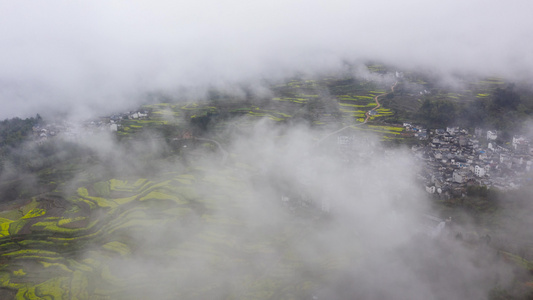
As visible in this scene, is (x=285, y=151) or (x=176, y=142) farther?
(x=176, y=142)

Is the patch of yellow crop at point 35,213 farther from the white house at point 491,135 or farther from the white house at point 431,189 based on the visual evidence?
the white house at point 491,135

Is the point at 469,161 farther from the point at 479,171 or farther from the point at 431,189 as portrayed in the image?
the point at 431,189

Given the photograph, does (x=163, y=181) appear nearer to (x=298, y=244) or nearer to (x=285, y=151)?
(x=285, y=151)

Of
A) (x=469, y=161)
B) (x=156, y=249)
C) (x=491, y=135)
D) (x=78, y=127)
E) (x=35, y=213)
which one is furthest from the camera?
(x=78, y=127)

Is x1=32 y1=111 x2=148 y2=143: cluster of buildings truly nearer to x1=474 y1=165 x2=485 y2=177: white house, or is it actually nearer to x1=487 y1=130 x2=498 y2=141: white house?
x1=474 y1=165 x2=485 y2=177: white house

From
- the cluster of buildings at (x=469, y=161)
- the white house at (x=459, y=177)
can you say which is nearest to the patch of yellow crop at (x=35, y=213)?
the cluster of buildings at (x=469, y=161)

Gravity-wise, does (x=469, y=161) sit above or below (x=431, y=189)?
below

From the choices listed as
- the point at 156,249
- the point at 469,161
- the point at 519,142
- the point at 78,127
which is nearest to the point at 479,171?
the point at 469,161

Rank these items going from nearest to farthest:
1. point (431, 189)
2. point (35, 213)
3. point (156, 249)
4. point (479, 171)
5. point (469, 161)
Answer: point (156, 249)
point (431, 189)
point (35, 213)
point (479, 171)
point (469, 161)

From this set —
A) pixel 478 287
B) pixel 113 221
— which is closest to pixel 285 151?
pixel 113 221
